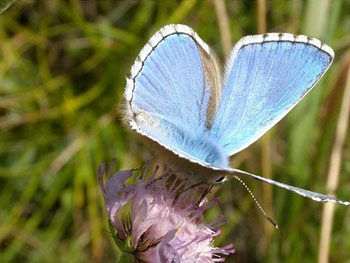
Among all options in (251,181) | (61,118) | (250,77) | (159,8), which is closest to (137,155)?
(61,118)

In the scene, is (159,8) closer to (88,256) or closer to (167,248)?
(88,256)

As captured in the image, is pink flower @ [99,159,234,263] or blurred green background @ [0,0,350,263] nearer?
pink flower @ [99,159,234,263]

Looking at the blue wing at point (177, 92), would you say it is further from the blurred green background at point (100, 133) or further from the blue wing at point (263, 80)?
the blurred green background at point (100, 133)

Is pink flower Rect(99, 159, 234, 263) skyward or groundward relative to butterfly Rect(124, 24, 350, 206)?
groundward

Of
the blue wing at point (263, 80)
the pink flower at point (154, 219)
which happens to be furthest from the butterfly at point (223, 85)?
the pink flower at point (154, 219)

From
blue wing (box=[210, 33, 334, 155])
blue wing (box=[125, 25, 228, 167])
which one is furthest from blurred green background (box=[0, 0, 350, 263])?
blue wing (box=[125, 25, 228, 167])

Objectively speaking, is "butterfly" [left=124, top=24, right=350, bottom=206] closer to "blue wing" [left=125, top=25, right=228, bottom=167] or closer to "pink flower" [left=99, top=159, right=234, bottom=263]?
"blue wing" [left=125, top=25, right=228, bottom=167]
